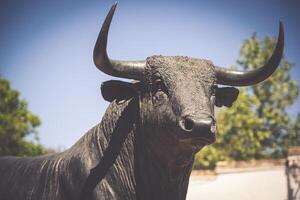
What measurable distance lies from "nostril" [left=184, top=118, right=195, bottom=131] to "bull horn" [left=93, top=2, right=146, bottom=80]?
31.5 inches

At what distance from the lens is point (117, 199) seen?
10.7 ft

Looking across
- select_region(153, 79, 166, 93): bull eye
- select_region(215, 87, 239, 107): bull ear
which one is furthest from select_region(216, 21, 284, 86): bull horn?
select_region(153, 79, 166, 93): bull eye

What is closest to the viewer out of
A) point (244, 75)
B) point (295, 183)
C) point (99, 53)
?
point (99, 53)

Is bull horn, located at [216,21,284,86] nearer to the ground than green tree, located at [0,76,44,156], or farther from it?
farther from it

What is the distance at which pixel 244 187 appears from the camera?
14047 mm

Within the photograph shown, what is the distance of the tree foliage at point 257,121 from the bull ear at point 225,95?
18329 mm

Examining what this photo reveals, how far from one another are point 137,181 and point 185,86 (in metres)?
0.91

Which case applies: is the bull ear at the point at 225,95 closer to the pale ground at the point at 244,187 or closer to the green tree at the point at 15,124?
the pale ground at the point at 244,187

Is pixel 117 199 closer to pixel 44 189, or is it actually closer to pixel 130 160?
pixel 130 160

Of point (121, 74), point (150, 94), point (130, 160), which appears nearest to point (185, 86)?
point (150, 94)

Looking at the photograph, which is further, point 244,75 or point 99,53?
point 244,75

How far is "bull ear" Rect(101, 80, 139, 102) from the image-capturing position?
12.0 feet

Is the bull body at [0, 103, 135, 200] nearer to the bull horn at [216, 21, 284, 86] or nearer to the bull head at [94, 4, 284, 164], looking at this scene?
the bull head at [94, 4, 284, 164]

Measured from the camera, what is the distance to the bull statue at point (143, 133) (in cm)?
316
